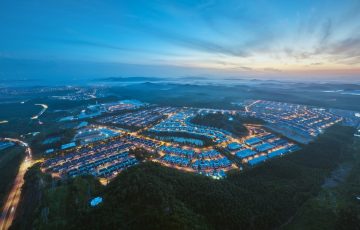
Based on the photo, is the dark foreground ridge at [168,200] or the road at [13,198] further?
the road at [13,198]

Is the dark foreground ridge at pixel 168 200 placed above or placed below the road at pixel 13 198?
above

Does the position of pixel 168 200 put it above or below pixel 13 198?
above

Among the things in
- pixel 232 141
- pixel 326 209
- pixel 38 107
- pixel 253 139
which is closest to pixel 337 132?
pixel 253 139

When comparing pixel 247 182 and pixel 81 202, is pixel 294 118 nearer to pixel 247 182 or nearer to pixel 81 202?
pixel 247 182

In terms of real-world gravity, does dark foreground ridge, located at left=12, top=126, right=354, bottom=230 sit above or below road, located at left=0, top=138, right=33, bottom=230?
above

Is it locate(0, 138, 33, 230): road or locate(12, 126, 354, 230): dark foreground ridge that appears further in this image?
locate(0, 138, 33, 230): road

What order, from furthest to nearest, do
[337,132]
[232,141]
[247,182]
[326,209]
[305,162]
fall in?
[337,132] < [232,141] < [305,162] < [247,182] < [326,209]

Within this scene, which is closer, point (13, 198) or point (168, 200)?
point (168, 200)

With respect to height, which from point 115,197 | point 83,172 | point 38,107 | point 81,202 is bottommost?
point 38,107
